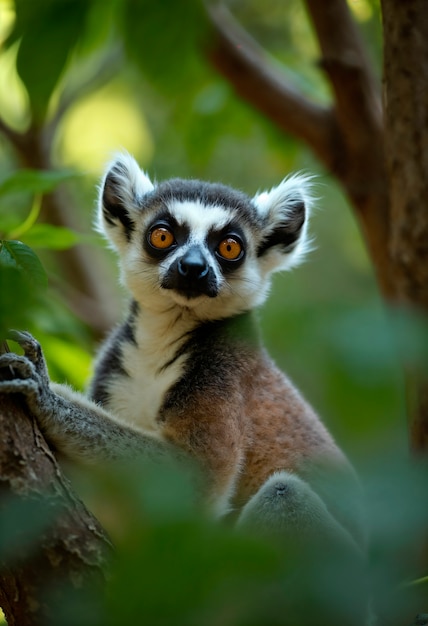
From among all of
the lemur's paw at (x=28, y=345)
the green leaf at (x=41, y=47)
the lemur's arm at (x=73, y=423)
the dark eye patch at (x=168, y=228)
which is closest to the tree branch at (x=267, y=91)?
the dark eye patch at (x=168, y=228)

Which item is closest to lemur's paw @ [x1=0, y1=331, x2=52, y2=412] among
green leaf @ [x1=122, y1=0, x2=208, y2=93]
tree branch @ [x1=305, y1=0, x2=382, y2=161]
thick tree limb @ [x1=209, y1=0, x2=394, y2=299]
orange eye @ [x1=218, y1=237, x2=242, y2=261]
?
green leaf @ [x1=122, y1=0, x2=208, y2=93]

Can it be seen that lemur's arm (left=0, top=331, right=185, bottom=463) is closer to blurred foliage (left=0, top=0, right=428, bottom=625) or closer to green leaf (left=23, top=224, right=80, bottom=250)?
blurred foliage (left=0, top=0, right=428, bottom=625)

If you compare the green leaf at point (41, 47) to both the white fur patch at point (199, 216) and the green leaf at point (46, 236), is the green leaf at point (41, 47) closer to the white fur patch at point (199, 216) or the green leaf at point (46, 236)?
the green leaf at point (46, 236)

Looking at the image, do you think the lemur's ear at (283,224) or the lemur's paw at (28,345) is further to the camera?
the lemur's ear at (283,224)

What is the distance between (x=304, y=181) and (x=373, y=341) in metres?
3.84

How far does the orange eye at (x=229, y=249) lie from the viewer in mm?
4156

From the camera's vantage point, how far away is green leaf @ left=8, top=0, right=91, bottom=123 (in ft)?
10.1

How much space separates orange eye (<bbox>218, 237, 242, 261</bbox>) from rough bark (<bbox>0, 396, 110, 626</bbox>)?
6.85ft

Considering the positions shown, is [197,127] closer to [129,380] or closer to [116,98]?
[129,380]

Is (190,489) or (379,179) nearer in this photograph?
(190,489)

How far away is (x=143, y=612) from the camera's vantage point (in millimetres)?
1052

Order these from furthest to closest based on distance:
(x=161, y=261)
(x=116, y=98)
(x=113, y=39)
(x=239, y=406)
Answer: (x=116, y=98), (x=113, y=39), (x=161, y=261), (x=239, y=406)

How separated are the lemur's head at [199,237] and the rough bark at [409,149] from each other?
0.68 meters

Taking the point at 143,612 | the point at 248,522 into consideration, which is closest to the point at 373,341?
the point at 143,612
